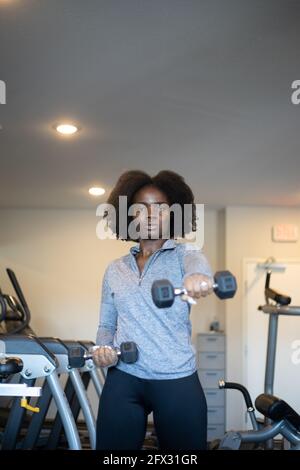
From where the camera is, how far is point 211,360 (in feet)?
16.3

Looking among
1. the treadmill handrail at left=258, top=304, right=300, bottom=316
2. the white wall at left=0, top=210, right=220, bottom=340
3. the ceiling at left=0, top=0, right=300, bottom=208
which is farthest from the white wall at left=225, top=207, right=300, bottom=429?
the treadmill handrail at left=258, top=304, right=300, bottom=316

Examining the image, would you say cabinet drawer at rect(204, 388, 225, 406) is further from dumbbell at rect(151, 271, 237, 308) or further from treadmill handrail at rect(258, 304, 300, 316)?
dumbbell at rect(151, 271, 237, 308)

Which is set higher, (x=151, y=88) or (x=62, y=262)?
(x=151, y=88)

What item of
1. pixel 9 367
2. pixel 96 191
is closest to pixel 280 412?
pixel 9 367

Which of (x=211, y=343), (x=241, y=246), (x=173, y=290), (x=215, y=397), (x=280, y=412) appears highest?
(x=241, y=246)

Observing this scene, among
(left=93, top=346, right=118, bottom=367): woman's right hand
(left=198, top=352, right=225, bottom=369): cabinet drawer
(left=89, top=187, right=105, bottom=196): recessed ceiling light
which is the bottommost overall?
(left=198, top=352, right=225, bottom=369): cabinet drawer

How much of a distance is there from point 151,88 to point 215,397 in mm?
3431

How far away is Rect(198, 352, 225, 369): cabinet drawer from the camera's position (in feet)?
16.2

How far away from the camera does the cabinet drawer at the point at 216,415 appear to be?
191 inches

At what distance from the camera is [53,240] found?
536cm

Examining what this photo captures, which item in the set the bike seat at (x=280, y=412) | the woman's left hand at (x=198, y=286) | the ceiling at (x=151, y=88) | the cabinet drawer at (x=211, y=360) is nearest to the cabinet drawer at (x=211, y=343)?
the cabinet drawer at (x=211, y=360)

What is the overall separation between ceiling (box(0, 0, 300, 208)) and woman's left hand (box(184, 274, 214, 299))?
3.55ft

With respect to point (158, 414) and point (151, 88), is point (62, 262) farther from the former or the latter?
point (158, 414)

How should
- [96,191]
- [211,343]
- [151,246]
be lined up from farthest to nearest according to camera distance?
1. [211,343]
2. [96,191]
3. [151,246]
